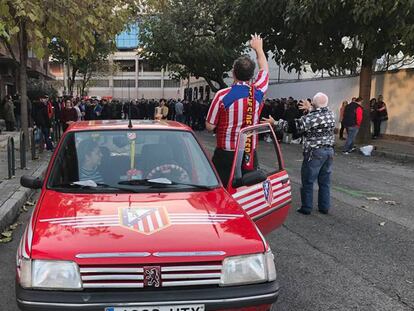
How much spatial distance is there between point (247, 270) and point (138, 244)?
0.69m

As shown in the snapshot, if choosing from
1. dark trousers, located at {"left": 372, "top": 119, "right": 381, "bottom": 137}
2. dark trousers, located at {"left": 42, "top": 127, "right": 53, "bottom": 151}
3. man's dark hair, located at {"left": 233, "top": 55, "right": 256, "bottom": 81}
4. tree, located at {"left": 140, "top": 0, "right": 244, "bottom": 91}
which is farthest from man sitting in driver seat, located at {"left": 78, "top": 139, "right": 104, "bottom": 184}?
tree, located at {"left": 140, "top": 0, "right": 244, "bottom": 91}

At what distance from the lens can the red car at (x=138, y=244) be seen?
287cm

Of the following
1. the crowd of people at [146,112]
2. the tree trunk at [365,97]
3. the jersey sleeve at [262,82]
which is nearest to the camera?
the jersey sleeve at [262,82]

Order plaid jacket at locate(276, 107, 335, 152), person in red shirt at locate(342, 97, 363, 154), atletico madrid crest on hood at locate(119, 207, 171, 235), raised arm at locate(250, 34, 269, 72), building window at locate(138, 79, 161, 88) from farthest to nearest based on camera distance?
building window at locate(138, 79, 161, 88)
person in red shirt at locate(342, 97, 363, 154)
plaid jacket at locate(276, 107, 335, 152)
raised arm at locate(250, 34, 269, 72)
atletico madrid crest on hood at locate(119, 207, 171, 235)

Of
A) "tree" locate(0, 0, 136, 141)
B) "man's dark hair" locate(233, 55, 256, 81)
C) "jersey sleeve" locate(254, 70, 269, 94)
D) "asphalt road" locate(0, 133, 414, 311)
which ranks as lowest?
"asphalt road" locate(0, 133, 414, 311)

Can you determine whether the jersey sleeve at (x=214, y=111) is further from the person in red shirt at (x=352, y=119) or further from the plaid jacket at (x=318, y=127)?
the person in red shirt at (x=352, y=119)

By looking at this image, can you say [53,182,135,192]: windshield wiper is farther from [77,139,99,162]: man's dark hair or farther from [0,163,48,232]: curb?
[0,163,48,232]: curb

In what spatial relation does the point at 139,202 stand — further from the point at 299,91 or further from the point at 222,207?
the point at 299,91

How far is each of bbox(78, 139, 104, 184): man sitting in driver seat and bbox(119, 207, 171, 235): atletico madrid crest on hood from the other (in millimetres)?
704

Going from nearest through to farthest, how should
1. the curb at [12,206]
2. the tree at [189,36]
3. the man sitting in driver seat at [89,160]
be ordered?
1. the man sitting in driver seat at [89,160]
2. the curb at [12,206]
3. the tree at [189,36]

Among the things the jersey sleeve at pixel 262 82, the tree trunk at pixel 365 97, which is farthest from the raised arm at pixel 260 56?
the tree trunk at pixel 365 97

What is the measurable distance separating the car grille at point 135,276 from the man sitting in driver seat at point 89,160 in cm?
122

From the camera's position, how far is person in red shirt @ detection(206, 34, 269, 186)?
4906 millimetres

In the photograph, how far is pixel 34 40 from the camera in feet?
26.4
